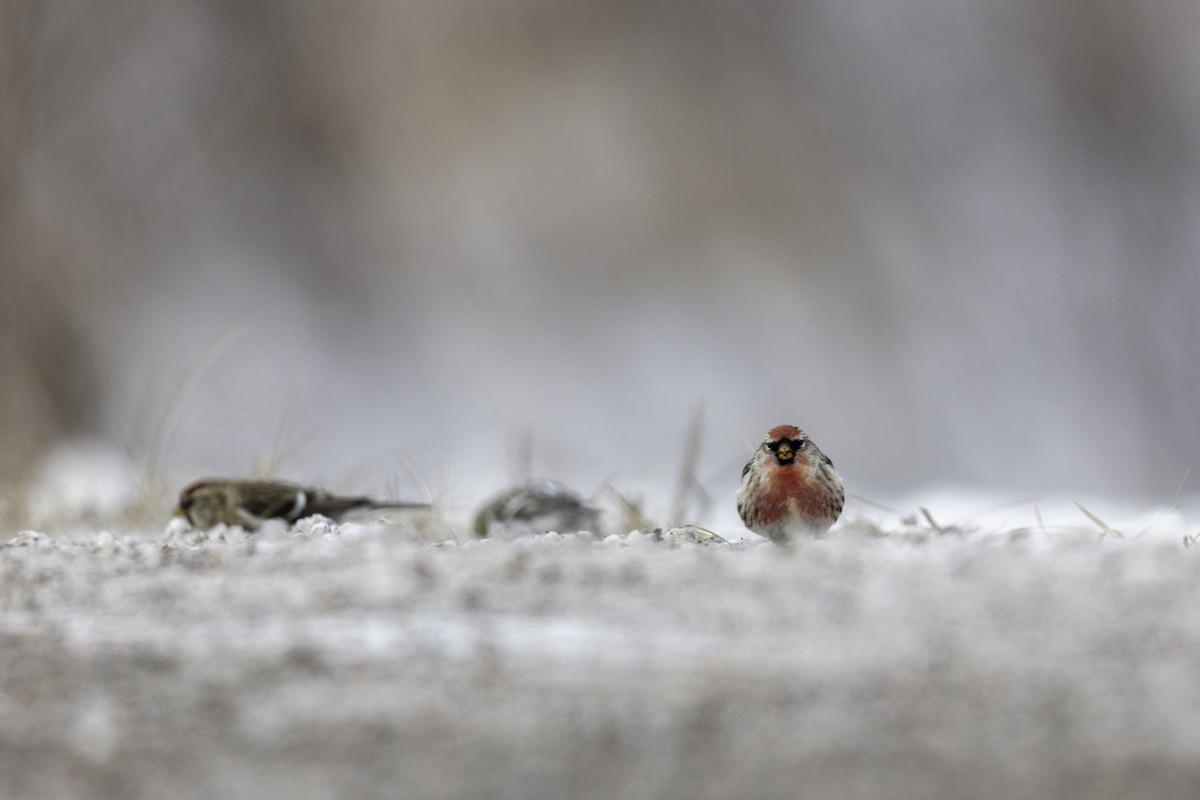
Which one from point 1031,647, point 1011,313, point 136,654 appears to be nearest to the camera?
point 1031,647

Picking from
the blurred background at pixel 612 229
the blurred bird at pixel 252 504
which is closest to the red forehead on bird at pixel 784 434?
→ the blurred bird at pixel 252 504

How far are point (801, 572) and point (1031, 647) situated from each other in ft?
1.19

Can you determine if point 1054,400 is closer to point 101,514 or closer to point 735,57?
point 735,57

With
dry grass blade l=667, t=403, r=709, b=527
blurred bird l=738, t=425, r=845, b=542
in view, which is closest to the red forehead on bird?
blurred bird l=738, t=425, r=845, b=542

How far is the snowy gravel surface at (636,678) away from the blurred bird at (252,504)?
128 centimetres

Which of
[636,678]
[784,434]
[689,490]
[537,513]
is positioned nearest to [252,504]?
[537,513]

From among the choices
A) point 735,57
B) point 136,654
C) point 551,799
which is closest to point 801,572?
point 551,799

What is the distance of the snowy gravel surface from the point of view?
109cm

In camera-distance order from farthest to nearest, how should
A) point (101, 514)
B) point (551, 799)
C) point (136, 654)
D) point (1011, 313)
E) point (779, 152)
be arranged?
point (779, 152)
point (1011, 313)
point (101, 514)
point (136, 654)
point (551, 799)

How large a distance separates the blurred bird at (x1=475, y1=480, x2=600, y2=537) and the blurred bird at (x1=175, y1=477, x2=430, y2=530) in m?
0.24

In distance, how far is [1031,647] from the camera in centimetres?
125

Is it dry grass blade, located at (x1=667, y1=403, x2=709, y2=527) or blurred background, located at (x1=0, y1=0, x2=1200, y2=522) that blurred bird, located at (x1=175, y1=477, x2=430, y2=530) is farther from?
blurred background, located at (x1=0, y1=0, x2=1200, y2=522)

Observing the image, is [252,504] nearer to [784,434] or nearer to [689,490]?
[689,490]

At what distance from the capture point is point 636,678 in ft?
4.08
